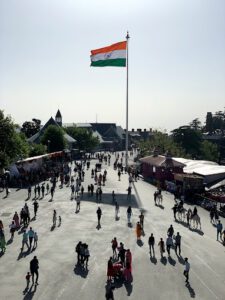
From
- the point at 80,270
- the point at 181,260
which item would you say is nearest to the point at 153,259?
the point at 181,260

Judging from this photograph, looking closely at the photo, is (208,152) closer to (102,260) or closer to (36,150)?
(36,150)

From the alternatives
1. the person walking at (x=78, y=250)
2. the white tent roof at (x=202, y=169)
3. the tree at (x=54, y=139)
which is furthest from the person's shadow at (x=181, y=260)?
the tree at (x=54, y=139)

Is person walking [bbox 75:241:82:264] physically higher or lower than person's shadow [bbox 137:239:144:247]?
higher

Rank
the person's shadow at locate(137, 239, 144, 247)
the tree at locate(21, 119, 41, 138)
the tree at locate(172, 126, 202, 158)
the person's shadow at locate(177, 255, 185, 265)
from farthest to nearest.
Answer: the tree at locate(21, 119, 41, 138), the tree at locate(172, 126, 202, 158), the person's shadow at locate(137, 239, 144, 247), the person's shadow at locate(177, 255, 185, 265)

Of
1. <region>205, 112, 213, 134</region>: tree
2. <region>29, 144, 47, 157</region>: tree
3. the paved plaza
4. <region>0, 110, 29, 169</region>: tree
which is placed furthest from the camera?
<region>205, 112, 213, 134</region>: tree

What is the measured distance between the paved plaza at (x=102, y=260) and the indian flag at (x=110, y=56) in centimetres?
2094

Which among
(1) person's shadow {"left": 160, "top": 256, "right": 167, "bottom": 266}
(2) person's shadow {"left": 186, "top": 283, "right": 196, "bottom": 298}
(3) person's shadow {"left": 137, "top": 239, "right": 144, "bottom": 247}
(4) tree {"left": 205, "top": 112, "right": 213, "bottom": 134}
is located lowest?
(2) person's shadow {"left": 186, "top": 283, "right": 196, "bottom": 298}

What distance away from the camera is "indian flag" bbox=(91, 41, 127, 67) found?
1868 inches

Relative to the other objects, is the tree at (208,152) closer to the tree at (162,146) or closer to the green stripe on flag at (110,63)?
the tree at (162,146)

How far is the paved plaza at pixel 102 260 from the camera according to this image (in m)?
17.3

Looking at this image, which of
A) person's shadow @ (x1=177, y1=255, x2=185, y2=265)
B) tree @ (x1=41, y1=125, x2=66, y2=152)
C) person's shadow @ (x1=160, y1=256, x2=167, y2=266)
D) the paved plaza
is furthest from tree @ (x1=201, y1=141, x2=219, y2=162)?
person's shadow @ (x1=160, y1=256, x2=167, y2=266)

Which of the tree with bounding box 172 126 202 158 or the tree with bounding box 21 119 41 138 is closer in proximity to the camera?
the tree with bounding box 172 126 202 158

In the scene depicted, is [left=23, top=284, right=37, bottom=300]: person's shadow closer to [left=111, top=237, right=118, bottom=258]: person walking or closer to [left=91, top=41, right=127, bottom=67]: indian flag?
[left=111, top=237, right=118, bottom=258]: person walking

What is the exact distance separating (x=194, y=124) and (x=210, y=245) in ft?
497
